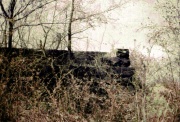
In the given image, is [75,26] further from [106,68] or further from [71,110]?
[71,110]

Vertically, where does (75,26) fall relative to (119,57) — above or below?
above

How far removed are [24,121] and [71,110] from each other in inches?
41.7

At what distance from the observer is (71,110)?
6.39 meters

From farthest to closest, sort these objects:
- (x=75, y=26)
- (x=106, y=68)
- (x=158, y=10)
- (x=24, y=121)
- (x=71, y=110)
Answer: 1. (x=158, y=10)
2. (x=75, y=26)
3. (x=106, y=68)
4. (x=71, y=110)
5. (x=24, y=121)

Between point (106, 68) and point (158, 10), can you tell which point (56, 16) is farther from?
point (158, 10)

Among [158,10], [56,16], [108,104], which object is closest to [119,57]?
[56,16]

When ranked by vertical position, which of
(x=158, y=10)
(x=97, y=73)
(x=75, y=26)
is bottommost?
(x=97, y=73)

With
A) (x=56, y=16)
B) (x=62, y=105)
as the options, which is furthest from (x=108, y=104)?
(x=56, y=16)

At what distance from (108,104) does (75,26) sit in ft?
18.1

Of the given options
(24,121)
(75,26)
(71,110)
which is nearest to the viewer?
(24,121)

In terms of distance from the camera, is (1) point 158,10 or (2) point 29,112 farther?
(1) point 158,10

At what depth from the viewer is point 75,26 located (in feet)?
37.9

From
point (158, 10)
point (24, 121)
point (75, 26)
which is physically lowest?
point (24, 121)

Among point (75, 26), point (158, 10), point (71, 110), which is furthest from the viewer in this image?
point (158, 10)
